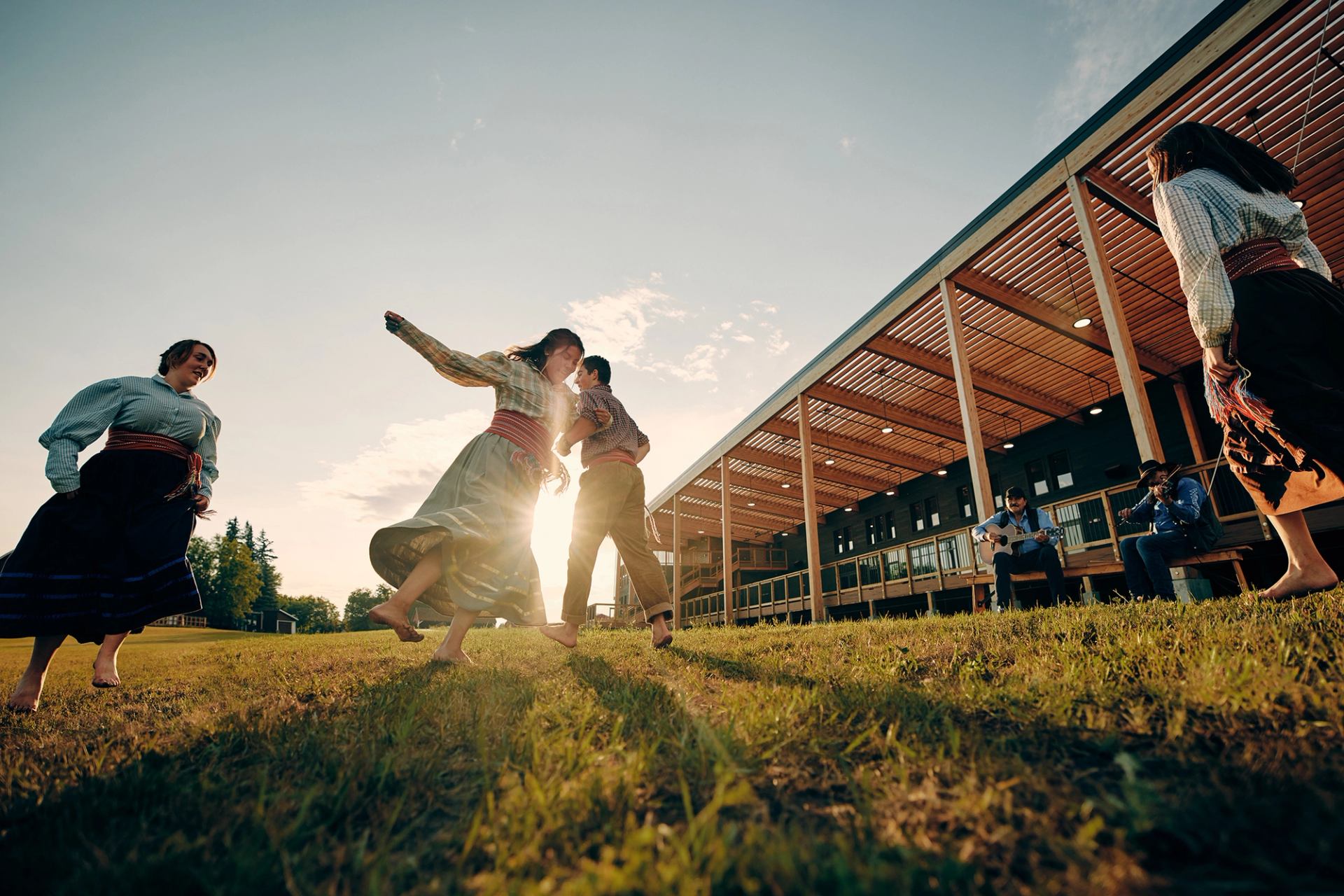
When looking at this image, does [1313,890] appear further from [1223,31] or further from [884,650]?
[1223,31]

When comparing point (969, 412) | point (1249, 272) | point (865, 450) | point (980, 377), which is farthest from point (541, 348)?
point (865, 450)

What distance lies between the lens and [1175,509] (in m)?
5.39

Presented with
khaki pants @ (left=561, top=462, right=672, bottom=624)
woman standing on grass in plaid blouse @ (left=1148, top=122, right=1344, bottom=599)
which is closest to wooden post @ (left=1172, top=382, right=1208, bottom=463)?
woman standing on grass in plaid blouse @ (left=1148, top=122, right=1344, bottom=599)

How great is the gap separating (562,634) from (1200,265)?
388 cm

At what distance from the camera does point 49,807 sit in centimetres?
123

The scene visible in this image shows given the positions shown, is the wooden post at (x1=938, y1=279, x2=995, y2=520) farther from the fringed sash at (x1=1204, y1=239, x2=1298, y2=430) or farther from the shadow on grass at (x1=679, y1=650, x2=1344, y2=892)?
the shadow on grass at (x1=679, y1=650, x2=1344, y2=892)

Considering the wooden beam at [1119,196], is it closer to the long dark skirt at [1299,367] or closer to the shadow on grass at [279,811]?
the long dark skirt at [1299,367]

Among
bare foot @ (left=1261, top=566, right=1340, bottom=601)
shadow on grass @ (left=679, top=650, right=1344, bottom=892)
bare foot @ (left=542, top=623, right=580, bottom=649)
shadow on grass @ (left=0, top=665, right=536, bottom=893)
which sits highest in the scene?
bare foot @ (left=1261, top=566, right=1340, bottom=601)

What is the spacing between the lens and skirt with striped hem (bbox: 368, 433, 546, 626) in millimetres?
3129

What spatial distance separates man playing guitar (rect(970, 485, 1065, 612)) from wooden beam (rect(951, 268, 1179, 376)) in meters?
3.56

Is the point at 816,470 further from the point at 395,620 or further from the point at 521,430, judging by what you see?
the point at 395,620

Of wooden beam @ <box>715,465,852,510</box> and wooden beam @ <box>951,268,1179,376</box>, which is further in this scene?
wooden beam @ <box>715,465,852,510</box>

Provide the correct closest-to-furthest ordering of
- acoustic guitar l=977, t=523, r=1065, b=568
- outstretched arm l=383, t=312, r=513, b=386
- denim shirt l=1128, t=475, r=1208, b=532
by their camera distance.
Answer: outstretched arm l=383, t=312, r=513, b=386 < denim shirt l=1128, t=475, r=1208, b=532 < acoustic guitar l=977, t=523, r=1065, b=568

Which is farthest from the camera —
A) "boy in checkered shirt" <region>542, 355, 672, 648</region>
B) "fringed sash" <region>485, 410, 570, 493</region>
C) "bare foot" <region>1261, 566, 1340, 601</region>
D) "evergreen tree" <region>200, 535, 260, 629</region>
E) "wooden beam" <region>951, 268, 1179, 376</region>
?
"evergreen tree" <region>200, 535, 260, 629</region>
